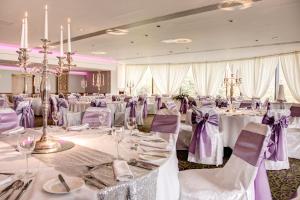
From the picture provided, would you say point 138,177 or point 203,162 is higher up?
point 138,177

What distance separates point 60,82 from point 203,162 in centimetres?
1548

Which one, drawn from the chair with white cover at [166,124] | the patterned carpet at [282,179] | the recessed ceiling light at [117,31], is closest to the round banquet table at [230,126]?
the patterned carpet at [282,179]

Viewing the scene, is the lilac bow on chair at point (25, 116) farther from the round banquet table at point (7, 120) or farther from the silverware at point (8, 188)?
the silverware at point (8, 188)

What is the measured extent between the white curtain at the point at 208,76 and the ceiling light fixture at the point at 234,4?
8.71 m

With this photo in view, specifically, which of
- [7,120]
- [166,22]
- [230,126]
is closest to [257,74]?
[166,22]

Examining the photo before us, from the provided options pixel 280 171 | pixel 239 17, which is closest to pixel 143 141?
pixel 280 171

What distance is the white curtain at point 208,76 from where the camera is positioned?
558 inches

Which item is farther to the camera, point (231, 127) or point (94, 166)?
point (231, 127)

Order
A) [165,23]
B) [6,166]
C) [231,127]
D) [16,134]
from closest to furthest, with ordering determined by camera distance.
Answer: [6,166] → [16,134] → [231,127] → [165,23]

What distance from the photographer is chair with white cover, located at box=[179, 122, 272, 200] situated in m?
2.04

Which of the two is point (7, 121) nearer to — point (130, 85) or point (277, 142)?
point (277, 142)

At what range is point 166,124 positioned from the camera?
3.18m

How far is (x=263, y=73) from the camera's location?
1215cm

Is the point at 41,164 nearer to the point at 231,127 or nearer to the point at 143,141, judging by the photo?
the point at 143,141
